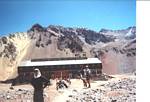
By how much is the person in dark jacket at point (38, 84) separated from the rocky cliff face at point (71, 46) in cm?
17

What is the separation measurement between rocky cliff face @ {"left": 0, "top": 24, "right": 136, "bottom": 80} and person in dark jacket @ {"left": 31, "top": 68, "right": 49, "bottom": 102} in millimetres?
172

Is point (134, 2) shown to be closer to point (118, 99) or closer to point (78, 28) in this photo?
point (78, 28)

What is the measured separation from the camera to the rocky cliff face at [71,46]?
114 inches

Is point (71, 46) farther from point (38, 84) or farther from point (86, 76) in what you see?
point (38, 84)

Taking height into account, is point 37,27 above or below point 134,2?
below

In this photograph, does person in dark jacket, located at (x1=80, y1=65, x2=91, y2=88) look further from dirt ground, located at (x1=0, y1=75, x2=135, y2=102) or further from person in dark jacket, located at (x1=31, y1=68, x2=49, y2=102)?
person in dark jacket, located at (x1=31, y1=68, x2=49, y2=102)

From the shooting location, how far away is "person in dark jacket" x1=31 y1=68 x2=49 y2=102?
2.87 metres

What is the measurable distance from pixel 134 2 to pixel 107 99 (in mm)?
908

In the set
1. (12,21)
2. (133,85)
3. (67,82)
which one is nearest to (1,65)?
(12,21)

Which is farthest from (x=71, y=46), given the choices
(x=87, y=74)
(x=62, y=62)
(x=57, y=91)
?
(x=57, y=91)

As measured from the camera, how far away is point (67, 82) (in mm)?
2914

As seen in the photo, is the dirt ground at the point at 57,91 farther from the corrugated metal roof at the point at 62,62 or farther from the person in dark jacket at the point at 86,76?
the corrugated metal roof at the point at 62,62

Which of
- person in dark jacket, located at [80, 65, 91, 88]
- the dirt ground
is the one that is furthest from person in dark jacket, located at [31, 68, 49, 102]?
person in dark jacket, located at [80, 65, 91, 88]

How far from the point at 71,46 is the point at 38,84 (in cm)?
46
